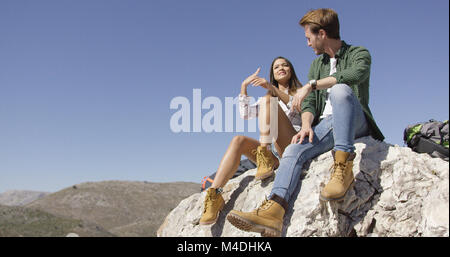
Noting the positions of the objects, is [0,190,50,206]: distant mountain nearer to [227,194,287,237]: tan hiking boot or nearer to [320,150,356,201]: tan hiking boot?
[227,194,287,237]: tan hiking boot

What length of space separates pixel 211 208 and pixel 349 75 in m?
2.36

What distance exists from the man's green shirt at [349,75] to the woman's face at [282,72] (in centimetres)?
44

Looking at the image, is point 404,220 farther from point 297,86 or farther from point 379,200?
point 297,86

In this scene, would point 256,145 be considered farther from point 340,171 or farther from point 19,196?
point 19,196

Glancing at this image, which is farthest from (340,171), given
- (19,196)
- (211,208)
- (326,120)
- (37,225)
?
(19,196)

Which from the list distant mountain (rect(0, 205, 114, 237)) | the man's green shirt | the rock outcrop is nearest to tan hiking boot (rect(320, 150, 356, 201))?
the rock outcrop

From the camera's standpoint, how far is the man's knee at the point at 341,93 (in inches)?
149

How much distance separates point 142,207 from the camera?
156ft

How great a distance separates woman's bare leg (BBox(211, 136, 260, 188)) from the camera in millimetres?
4520

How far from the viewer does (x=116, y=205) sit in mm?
46719

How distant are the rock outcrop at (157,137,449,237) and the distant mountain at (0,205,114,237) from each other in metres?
31.8
